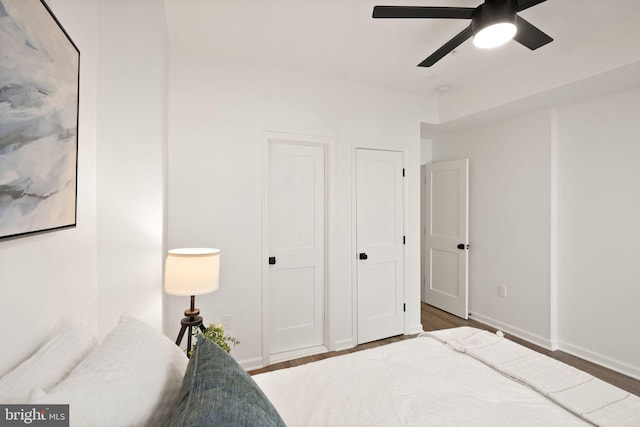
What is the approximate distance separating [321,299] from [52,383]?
7.93 feet

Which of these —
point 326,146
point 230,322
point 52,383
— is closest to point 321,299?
point 230,322

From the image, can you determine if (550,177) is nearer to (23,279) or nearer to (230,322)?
(230,322)

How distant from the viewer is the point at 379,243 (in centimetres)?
329

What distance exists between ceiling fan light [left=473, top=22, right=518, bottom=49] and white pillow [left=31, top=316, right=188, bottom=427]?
80.9 inches

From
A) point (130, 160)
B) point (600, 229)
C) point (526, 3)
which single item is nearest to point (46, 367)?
point (130, 160)

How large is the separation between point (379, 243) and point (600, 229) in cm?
199

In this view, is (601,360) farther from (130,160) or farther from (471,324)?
(130,160)

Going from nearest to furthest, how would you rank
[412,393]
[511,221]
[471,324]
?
[412,393]
[511,221]
[471,324]

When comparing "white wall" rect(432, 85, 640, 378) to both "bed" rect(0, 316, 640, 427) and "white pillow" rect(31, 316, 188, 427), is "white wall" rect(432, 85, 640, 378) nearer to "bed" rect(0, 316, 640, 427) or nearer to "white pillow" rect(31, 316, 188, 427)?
"bed" rect(0, 316, 640, 427)

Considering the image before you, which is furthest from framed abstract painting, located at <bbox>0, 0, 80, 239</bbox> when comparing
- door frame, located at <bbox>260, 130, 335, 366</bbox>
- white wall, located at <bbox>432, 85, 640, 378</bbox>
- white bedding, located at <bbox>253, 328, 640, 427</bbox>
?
white wall, located at <bbox>432, 85, 640, 378</bbox>

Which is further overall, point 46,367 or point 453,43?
point 453,43

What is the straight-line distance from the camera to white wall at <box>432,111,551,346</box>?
3.12m

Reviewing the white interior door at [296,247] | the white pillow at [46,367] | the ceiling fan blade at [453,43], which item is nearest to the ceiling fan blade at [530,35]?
the ceiling fan blade at [453,43]

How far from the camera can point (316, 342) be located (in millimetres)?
3023
